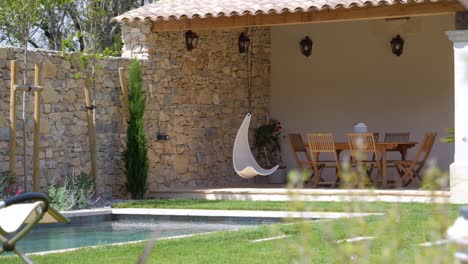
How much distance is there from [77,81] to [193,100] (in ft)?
7.47

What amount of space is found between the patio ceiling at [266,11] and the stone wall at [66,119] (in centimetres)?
89

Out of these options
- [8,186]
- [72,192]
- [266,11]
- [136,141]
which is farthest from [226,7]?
[8,186]

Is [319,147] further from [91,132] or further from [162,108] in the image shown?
[91,132]

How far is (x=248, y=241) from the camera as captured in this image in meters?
8.04

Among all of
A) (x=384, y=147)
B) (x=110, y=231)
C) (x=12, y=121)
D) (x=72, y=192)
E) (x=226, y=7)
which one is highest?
(x=226, y=7)

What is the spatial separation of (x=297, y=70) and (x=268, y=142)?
1357 mm

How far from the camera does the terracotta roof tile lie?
12.3m

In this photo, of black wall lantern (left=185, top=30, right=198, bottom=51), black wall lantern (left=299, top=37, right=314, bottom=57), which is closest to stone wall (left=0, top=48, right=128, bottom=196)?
black wall lantern (left=185, top=30, right=198, bottom=51)

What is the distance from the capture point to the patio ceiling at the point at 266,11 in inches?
470

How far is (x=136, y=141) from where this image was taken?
13258mm

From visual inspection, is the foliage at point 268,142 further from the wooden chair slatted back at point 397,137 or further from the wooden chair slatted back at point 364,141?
the wooden chair slatted back at point 364,141

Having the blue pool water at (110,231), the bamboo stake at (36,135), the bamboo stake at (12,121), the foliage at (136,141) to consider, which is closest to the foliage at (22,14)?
the bamboo stake at (36,135)

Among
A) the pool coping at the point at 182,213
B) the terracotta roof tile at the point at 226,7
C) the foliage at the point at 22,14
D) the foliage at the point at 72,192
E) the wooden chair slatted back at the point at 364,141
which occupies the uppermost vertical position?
the terracotta roof tile at the point at 226,7

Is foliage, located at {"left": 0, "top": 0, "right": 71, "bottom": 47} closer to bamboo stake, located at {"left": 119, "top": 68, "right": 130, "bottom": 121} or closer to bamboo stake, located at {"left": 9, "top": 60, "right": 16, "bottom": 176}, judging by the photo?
bamboo stake, located at {"left": 9, "top": 60, "right": 16, "bottom": 176}
